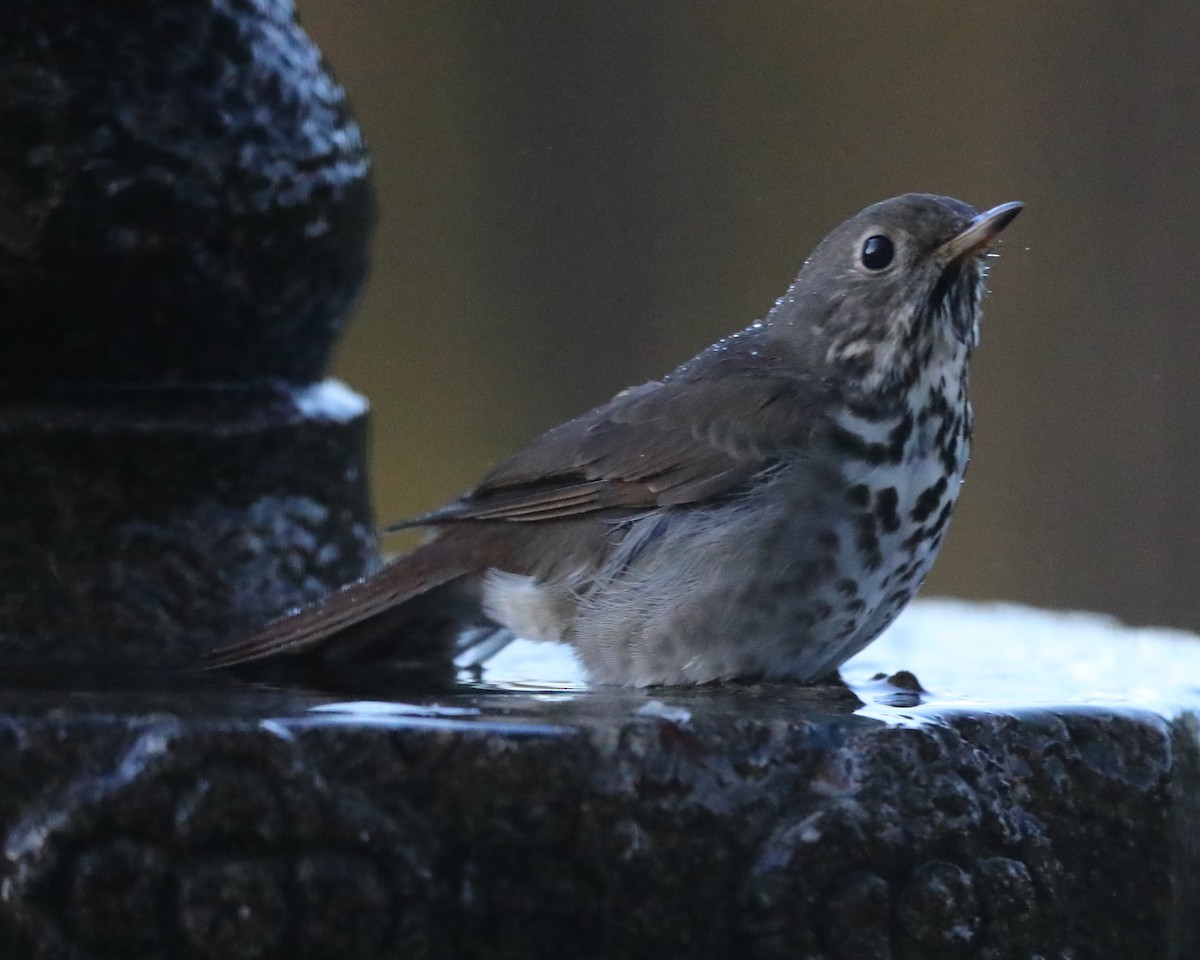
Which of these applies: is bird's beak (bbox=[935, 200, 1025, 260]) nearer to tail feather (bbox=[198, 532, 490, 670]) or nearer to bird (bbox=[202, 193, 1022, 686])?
bird (bbox=[202, 193, 1022, 686])

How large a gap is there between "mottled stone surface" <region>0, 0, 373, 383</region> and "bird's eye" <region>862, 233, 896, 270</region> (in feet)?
3.04

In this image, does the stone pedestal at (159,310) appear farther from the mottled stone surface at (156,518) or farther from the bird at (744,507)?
the bird at (744,507)

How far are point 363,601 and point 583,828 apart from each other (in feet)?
3.38

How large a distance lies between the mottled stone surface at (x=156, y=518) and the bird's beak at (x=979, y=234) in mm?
1166

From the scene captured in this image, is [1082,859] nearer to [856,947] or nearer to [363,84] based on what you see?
[856,947]

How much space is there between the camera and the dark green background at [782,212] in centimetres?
888

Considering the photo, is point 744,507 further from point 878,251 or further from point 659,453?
point 878,251

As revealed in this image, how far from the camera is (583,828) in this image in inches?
102

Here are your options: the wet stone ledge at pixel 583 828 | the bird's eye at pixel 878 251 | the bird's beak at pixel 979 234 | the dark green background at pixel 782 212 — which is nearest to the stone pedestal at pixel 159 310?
the wet stone ledge at pixel 583 828

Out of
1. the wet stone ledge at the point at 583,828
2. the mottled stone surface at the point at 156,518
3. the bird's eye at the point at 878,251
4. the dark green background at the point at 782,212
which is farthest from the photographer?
the dark green background at the point at 782,212

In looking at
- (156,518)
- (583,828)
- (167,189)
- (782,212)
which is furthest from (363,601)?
(782,212)

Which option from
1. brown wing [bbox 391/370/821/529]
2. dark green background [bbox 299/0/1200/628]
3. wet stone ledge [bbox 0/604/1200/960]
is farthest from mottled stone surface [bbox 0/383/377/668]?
dark green background [bbox 299/0/1200/628]

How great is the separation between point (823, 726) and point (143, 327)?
4.91 feet

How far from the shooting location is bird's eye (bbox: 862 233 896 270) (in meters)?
3.65
